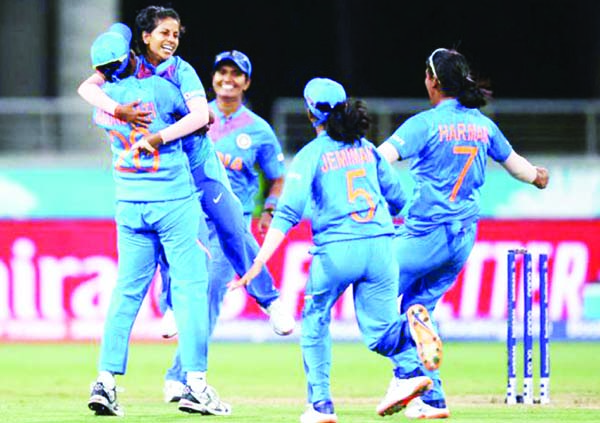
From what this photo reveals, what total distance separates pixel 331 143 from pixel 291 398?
3.13 meters

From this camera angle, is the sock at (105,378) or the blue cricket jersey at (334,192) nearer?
the blue cricket jersey at (334,192)

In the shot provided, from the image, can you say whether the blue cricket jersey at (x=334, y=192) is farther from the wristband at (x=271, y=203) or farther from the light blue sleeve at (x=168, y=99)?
the wristband at (x=271, y=203)

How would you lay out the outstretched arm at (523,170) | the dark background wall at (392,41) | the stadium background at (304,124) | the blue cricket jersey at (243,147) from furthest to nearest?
the dark background wall at (392,41), the stadium background at (304,124), the blue cricket jersey at (243,147), the outstretched arm at (523,170)

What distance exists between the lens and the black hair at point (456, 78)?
8.97 meters

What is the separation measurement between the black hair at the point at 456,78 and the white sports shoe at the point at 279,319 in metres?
1.74

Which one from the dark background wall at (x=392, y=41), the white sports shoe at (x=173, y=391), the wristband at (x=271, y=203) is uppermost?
the dark background wall at (x=392, y=41)

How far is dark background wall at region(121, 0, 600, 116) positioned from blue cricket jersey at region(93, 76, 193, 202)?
15.6m

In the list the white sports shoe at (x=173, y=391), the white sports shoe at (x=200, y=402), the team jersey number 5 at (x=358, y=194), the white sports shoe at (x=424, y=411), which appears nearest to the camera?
the team jersey number 5 at (x=358, y=194)

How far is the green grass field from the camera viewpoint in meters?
9.12

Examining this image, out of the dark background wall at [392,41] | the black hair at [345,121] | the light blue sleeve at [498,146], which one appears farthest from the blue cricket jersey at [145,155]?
the dark background wall at [392,41]

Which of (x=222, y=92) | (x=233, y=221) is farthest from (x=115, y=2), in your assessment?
(x=233, y=221)

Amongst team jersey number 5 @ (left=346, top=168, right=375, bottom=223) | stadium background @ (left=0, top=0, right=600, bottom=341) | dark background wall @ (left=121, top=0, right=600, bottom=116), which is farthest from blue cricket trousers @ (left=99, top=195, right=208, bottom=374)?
dark background wall @ (left=121, top=0, right=600, bottom=116)

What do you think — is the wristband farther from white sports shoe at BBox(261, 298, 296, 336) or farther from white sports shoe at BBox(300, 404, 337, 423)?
white sports shoe at BBox(300, 404, 337, 423)

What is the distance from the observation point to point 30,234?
16.2 metres
